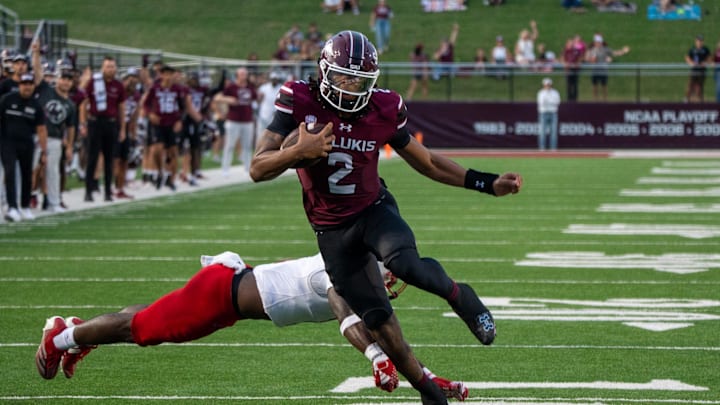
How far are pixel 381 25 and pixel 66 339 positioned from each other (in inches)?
1302

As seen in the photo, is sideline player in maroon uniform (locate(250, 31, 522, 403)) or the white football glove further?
sideline player in maroon uniform (locate(250, 31, 522, 403))

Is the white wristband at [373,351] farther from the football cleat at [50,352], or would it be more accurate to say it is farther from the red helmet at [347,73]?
the football cleat at [50,352]

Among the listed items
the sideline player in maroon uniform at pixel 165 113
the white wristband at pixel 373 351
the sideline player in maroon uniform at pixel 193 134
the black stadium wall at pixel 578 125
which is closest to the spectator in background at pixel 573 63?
the black stadium wall at pixel 578 125

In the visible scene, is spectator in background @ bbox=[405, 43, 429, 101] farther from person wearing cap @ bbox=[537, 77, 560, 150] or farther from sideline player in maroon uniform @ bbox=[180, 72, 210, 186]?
sideline player in maroon uniform @ bbox=[180, 72, 210, 186]

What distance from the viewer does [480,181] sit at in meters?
6.27

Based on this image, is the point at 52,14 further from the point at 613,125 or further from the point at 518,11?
the point at 613,125

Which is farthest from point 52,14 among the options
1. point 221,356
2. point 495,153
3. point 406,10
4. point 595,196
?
point 221,356

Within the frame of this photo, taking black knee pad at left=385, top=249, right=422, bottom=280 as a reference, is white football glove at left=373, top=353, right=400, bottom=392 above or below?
below

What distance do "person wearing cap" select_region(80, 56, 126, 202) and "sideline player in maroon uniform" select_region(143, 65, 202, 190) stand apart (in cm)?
139

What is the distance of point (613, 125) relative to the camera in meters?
31.4

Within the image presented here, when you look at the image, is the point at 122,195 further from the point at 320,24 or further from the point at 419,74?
the point at 320,24

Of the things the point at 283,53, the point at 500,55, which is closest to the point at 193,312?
the point at 500,55

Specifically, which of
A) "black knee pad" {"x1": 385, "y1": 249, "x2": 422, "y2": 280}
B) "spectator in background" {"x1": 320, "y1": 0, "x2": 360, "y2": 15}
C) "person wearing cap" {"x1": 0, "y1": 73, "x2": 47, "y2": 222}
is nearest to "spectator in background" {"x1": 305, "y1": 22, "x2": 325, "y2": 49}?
"spectator in background" {"x1": 320, "y1": 0, "x2": 360, "y2": 15}

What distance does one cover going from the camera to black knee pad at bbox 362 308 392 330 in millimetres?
5566
